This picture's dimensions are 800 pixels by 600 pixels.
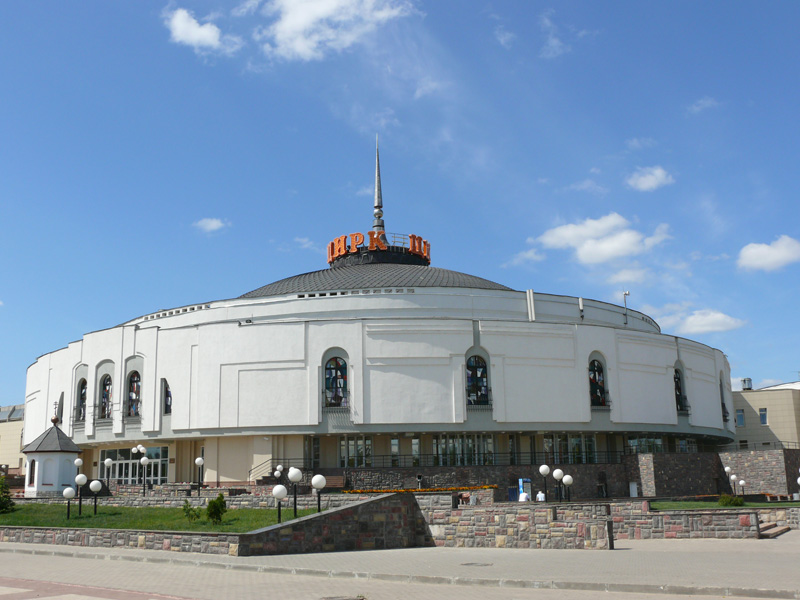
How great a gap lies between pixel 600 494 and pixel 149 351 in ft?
87.4

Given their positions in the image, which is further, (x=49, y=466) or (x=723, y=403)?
(x=723, y=403)

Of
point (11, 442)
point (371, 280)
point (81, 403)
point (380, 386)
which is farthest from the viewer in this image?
point (11, 442)

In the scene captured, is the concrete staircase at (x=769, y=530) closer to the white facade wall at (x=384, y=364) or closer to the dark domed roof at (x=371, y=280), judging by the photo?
the white facade wall at (x=384, y=364)

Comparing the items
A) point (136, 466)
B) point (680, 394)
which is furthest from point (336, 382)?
point (680, 394)

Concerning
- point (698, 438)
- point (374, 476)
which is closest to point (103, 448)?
point (374, 476)

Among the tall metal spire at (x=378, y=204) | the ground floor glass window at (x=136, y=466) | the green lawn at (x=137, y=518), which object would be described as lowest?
the green lawn at (x=137, y=518)

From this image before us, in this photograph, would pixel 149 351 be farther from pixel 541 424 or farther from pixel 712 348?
pixel 712 348

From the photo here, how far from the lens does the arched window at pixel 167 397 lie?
46.0 m

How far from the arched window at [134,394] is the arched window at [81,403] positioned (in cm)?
401

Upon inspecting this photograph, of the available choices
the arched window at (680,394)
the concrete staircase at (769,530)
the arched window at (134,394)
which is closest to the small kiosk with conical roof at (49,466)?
the arched window at (134,394)

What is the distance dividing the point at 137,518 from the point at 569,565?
15252 millimetres

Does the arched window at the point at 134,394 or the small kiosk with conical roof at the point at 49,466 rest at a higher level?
the arched window at the point at 134,394

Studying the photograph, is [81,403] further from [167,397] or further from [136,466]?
[167,397]

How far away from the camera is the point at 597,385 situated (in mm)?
46156
